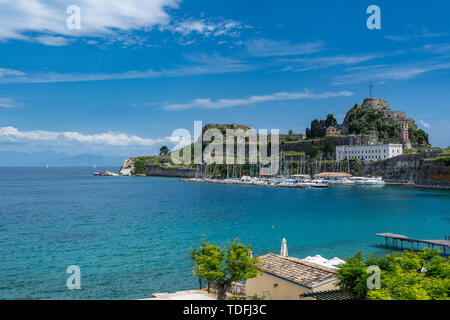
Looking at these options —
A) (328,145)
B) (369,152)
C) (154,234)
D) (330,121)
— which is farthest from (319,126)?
(154,234)

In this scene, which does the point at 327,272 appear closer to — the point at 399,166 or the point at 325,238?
the point at 325,238

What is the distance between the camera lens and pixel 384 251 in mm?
25625

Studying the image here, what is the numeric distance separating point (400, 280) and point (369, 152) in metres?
100

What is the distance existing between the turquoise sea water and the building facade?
46.2m

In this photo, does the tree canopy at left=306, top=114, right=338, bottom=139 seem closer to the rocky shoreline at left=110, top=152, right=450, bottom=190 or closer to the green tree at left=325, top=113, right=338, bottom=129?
the green tree at left=325, top=113, right=338, bottom=129

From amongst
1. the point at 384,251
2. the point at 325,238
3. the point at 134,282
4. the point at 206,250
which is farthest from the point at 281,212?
the point at 206,250

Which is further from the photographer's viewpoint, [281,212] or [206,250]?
[281,212]

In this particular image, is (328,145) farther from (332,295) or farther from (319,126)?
(332,295)

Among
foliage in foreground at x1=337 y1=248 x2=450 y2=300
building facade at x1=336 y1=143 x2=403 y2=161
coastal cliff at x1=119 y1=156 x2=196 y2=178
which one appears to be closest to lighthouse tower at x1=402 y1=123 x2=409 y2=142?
building facade at x1=336 y1=143 x2=403 y2=161

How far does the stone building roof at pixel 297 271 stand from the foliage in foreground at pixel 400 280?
0.65 m

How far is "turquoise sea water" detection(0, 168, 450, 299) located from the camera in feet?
64.4

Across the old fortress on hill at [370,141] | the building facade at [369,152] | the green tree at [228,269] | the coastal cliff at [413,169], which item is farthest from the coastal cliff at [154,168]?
the green tree at [228,269]
